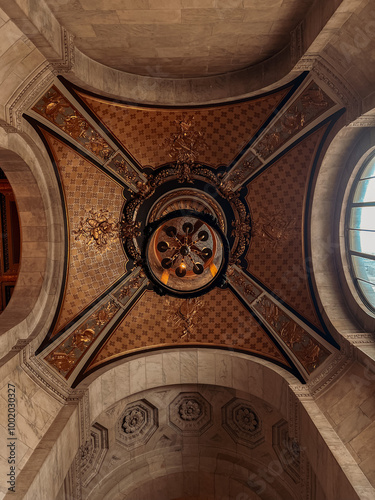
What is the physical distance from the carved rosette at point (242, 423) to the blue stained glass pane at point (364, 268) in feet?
13.6

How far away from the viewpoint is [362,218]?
811 centimetres

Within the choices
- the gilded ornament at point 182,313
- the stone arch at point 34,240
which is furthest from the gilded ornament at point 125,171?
the gilded ornament at point 182,313

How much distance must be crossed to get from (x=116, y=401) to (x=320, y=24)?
329 inches

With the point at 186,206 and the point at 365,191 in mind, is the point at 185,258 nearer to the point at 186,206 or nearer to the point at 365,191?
the point at 186,206

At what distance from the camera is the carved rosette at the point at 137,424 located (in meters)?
10.1

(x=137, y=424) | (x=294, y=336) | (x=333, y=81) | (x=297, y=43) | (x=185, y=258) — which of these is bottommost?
(x=294, y=336)

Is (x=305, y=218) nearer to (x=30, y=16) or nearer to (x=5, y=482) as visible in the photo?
(x=30, y=16)

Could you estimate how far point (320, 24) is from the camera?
6.29 meters

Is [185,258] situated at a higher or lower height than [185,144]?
lower

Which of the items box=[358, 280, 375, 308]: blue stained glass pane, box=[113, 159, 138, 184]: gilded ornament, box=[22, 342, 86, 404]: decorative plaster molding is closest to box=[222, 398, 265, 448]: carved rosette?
box=[22, 342, 86, 404]: decorative plaster molding

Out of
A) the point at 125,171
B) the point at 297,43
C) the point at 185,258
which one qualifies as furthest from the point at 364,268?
the point at 125,171

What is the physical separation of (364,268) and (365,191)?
150cm

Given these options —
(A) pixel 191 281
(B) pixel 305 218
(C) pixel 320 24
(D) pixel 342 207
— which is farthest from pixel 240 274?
(C) pixel 320 24

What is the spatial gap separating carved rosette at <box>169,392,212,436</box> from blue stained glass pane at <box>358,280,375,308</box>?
4714mm
